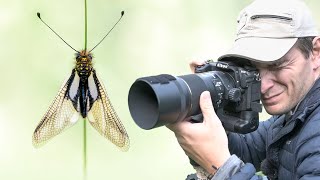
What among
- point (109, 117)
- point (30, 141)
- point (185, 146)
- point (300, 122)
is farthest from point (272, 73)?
point (30, 141)

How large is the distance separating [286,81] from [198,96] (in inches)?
6.8

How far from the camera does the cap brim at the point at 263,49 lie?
29.3 inches

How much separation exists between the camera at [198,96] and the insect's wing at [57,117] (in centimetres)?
42

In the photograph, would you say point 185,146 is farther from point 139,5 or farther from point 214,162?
point 139,5

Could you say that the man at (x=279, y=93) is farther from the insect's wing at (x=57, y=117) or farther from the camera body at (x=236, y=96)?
the insect's wing at (x=57, y=117)

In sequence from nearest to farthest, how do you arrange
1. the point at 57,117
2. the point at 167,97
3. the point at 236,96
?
1. the point at 167,97
2. the point at 236,96
3. the point at 57,117

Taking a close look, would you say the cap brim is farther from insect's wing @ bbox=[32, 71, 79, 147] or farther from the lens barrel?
insect's wing @ bbox=[32, 71, 79, 147]

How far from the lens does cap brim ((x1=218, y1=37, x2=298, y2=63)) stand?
74 cm

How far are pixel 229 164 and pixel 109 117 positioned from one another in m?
0.51

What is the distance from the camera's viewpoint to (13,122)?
3.55ft

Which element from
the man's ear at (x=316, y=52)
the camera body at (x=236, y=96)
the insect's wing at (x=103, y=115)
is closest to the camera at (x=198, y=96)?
the camera body at (x=236, y=96)

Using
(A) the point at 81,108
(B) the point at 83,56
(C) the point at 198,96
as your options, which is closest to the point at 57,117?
(A) the point at 81,108

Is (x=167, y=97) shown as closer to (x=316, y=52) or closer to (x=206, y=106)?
(x=206, y=106)

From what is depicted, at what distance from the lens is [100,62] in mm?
1146
